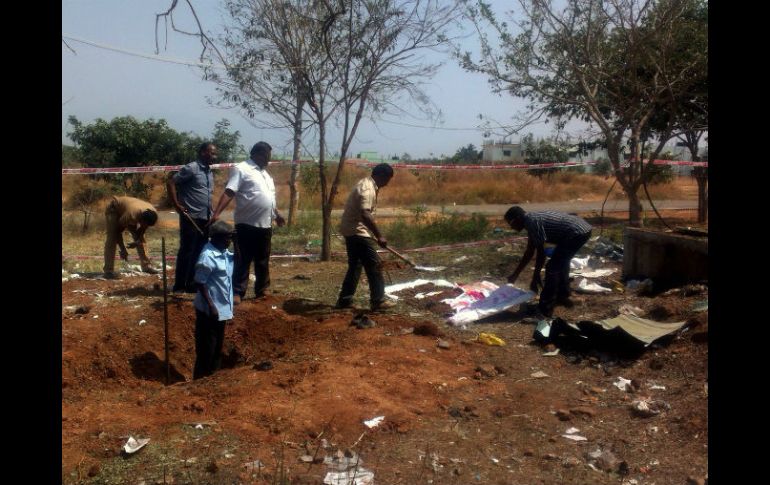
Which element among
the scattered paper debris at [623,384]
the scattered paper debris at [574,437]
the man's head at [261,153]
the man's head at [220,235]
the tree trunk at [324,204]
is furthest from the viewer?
the tree trunk at [324,204]

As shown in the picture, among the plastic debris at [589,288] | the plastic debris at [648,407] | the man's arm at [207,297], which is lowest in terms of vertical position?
the plastic debris at [648,407]

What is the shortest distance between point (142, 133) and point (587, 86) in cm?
1289

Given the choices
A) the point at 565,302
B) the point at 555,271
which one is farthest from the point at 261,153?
the point at 565,302

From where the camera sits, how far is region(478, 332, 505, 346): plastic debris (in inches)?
250

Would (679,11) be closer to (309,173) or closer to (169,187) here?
(169,187)

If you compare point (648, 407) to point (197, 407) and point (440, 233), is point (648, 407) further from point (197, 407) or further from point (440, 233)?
point (440, 233)

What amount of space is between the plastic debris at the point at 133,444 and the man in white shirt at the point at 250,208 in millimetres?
3344

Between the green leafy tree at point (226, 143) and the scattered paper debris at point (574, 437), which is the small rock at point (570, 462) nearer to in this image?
the scattered paper debris at point (574, 437)

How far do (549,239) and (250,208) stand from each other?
314 centimetres

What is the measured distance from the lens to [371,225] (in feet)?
23.1

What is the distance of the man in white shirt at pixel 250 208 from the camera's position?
7.48 m

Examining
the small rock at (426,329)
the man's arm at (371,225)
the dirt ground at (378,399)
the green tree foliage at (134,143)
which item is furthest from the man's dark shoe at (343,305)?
the green tree foliage at (134,143)
